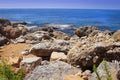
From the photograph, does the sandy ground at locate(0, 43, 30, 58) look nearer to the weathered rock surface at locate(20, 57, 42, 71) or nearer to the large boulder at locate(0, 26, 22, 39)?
the weathered rock surface at locate(20, 57, 42, 71)

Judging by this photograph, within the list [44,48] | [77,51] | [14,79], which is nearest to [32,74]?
[77,51]

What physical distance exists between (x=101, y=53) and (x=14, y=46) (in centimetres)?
775

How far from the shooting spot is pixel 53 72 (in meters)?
7.59

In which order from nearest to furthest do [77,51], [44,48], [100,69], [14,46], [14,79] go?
[14,79] < [100,69] < [77,51] < [44,48] < [14,46]

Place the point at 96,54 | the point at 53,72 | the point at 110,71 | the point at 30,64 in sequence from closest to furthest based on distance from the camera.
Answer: the point at 110,71
the point at 53,72
the point at 96,54
the point at 30,64

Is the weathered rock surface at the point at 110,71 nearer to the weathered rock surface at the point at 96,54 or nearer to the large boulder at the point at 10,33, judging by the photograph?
Answer: the weathered rock surface at the point at 96,54

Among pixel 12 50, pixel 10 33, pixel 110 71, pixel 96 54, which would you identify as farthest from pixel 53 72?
pixel 10 33

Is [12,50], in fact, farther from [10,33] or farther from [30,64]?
A: [10,33]

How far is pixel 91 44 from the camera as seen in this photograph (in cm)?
873

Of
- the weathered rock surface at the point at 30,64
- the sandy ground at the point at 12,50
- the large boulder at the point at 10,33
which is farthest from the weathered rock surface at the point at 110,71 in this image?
the large boulder at the point at 10,33

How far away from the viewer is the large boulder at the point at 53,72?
292 inches

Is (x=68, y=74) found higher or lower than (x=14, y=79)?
lower

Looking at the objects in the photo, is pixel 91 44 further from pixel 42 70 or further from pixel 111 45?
pixel 42 70

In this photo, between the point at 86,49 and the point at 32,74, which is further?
the point at 86,49
